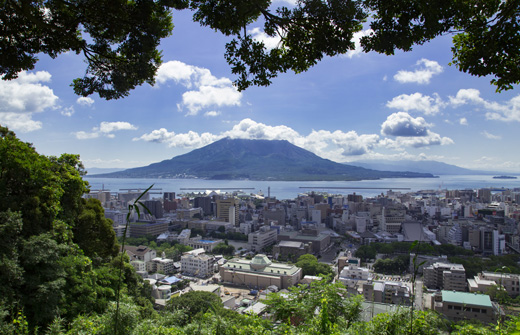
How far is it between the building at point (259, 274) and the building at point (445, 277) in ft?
12.1

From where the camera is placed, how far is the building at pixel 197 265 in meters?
10.7

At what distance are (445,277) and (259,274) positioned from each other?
516cm

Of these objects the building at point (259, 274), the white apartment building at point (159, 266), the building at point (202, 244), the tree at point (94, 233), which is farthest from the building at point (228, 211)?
the tree at point (94, 233)

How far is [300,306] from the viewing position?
1.52 m

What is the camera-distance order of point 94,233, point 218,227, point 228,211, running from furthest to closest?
point 228,211, point 218,227, point 94,233

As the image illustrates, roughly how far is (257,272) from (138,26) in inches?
362

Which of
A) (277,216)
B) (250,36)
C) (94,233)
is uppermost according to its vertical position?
(250,36)

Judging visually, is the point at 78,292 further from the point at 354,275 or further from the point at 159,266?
the point at 159,266

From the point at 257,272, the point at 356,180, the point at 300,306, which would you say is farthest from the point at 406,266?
the point at 356,180

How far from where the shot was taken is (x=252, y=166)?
78562mm

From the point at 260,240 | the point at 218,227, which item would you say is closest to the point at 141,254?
the point at 260,240

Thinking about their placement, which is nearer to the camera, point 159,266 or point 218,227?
point 159,266

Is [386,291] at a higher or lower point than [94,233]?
lower

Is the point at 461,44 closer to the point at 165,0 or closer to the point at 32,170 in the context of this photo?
the point at 165,0
